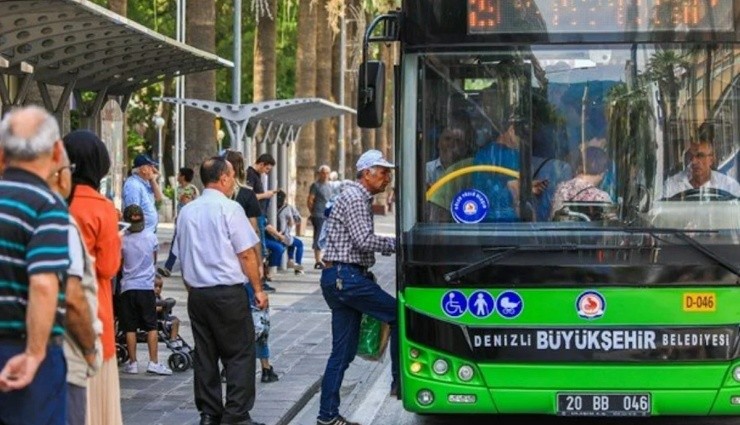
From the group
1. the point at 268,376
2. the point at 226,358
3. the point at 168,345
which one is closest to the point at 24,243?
the point at 226,358

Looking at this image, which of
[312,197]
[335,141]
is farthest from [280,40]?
[312,197]

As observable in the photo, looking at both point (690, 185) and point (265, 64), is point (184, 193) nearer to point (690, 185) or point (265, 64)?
point (690, 185)

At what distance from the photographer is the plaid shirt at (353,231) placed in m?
11.1

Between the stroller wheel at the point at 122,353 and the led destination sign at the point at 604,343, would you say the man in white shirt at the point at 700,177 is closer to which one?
the led destination sign at the point at 604,343

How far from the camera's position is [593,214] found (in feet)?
33.6

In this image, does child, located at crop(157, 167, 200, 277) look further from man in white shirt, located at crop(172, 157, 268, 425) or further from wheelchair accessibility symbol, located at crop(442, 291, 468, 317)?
wheelchair accessibility symbol, located at crop(442, 291, 468, 317)

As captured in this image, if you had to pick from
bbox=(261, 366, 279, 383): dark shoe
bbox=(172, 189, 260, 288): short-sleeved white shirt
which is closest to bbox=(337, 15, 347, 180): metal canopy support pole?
bbox=(261, 366, 279, 383): dark shoe

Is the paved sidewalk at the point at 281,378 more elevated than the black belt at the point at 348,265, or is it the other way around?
the black belt at the point at 348,265

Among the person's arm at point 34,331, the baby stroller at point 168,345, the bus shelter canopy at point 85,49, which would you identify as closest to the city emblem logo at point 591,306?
the bus shelter canopy at point 85,49

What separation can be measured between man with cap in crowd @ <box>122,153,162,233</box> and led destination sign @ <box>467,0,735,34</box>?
4.66 m

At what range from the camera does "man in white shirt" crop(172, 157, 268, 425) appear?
419 inches

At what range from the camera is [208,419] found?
1098cm

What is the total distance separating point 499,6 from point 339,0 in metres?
27.5

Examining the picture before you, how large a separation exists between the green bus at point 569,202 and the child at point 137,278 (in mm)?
3710
